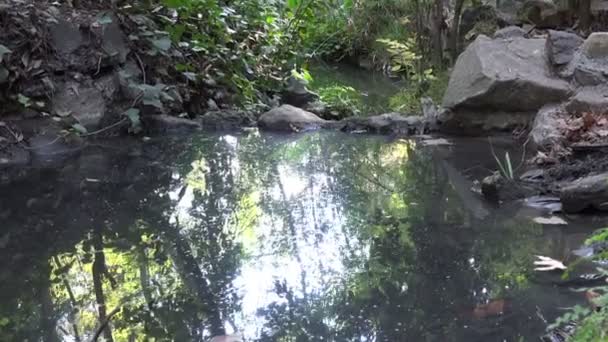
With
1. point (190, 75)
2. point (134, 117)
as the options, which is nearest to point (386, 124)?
point (190, 75)

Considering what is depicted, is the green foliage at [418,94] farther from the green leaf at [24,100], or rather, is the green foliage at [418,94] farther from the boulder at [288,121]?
the green leaf at [24,100]

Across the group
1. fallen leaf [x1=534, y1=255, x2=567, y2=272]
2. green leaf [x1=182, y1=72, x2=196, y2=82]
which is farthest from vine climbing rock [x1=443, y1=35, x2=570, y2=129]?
fallen leaf [x1=534, y1=255, x2=567, y2=272]

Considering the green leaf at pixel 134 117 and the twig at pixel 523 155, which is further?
the green leaf at pixel 134 117

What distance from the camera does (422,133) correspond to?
216 inches

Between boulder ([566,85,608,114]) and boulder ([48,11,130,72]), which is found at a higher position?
boulder ([48,11,130,72])

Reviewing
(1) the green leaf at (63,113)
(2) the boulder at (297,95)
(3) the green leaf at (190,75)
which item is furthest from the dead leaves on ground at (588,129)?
(1) the green leaf at (63,113)

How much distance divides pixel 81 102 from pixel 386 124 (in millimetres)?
2534

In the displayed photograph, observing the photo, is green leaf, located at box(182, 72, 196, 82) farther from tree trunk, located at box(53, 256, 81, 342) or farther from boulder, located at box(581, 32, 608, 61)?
tree trunk, located at box(53, 256, 81, 342)

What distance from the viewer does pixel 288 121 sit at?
5859mm

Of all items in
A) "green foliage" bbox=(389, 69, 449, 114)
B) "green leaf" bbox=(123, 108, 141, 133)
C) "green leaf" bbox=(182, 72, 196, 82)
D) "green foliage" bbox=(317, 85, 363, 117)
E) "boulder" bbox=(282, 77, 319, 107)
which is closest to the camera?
"green leaf" bbox=(123, 108, 141, 133)

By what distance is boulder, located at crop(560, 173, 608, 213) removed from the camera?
10.1 feet

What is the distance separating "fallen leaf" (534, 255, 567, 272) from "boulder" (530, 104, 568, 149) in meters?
1.73

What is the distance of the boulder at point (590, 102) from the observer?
14.7 feet

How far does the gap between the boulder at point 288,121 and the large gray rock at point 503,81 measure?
1.21 m
